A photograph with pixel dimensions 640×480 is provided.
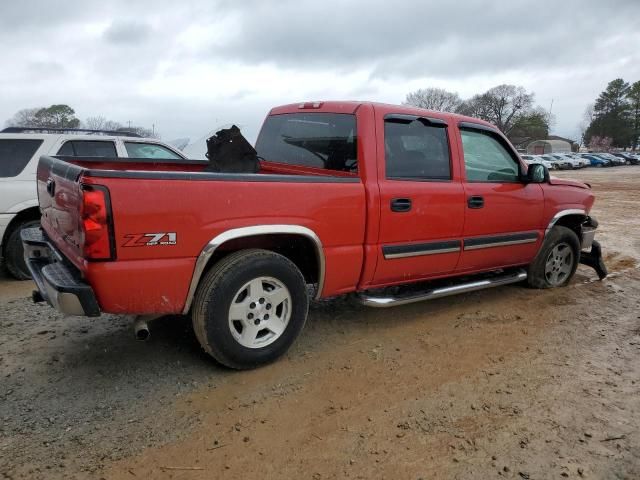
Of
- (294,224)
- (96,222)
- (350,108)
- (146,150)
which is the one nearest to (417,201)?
(350,108)

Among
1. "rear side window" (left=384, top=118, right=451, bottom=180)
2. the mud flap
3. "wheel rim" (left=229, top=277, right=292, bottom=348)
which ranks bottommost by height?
the mud flap

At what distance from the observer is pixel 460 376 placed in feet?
11.0

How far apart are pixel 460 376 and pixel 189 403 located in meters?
1.82

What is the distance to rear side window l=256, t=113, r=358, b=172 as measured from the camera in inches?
148

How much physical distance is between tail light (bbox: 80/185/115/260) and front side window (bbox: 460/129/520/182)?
3.00 metres

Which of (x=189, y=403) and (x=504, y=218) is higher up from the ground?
(x=504, y=218)

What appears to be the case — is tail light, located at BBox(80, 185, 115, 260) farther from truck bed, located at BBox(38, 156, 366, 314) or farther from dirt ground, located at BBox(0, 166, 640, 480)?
dirt ground, located at BBox(0, 166, 640, 480)

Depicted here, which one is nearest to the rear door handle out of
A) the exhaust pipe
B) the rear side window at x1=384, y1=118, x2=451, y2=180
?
the rear side window at x1=384, y1=118, x2=451, y2=180

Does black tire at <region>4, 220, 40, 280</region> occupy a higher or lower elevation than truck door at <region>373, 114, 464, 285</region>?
lower

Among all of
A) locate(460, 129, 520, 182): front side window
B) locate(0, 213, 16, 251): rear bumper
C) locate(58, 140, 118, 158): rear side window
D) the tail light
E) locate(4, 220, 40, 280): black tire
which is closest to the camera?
the tail light

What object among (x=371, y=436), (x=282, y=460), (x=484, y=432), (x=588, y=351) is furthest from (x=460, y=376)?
(x=282, y=460)

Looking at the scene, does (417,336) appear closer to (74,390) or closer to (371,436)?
(371,436)

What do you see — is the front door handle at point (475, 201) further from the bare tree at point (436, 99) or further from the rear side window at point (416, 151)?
the bare tree at point (436, 99)

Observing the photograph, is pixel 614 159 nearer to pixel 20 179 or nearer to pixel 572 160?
pixel 572 160
